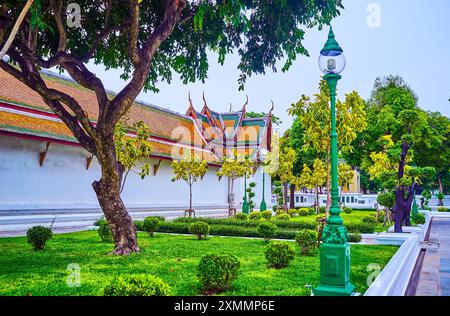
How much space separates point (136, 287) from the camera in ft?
16.4

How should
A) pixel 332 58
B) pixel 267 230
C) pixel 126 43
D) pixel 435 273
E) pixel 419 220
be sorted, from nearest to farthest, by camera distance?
pixel 332 58 → pixel 435 273 → pixel 126 43 → pixel 267 230 → pixel 419 220

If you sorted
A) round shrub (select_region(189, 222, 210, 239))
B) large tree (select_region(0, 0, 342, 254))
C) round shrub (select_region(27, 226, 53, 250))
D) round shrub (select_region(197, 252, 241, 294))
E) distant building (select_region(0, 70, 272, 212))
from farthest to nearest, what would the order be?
distant building (select_region(0, 70, 272, 212)) < round shrub (select_region(189, 222, 210, 239)) < round shrub (select_region(27, 226, 53, 250)) < large tree (select_region(0, 0, 342, 254)) < round shrub (select_region(197, 252, 241, 294))

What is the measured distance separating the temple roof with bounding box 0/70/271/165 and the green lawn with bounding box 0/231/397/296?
5.22 m

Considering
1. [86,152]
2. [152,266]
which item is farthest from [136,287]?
[86,152]

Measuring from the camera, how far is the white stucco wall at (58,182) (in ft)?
54.6

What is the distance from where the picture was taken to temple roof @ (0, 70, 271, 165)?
57.5 feet

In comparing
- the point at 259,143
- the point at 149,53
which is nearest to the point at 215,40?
the point at 149,53

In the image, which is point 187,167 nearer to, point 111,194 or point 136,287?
point 111,194

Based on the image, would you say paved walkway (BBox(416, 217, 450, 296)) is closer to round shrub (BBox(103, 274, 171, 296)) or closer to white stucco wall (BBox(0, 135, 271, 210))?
round shrub (BBox(103, 274, 171, 296))

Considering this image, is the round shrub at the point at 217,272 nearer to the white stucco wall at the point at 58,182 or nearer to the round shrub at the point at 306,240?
the round shrub at the point at 306,240

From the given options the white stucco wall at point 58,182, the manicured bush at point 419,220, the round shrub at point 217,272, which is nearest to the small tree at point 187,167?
the white stucco wall at point 58,182

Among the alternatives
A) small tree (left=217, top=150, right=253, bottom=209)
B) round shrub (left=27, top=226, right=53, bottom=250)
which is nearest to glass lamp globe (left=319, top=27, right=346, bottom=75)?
round shrub (left=27, top=226, right=53, bottom=250)

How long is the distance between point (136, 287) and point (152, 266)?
4.78 m

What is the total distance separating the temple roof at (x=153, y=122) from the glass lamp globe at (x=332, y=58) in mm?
12972
